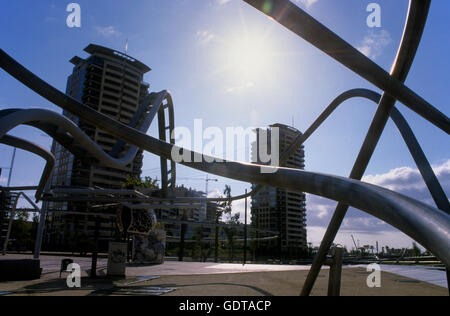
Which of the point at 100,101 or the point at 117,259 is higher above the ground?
the point at 100,101

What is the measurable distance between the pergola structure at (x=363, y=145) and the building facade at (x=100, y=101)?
107 meters

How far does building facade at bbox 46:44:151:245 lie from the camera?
364 ft

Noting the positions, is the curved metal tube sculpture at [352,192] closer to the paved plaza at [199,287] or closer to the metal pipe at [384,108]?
the metal pipe at [384,108]

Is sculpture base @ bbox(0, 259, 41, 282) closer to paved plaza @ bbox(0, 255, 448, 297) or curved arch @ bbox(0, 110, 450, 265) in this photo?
paved plaza @ bbox(0, 255, 448, 297)

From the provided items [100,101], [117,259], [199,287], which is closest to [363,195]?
[199,287]

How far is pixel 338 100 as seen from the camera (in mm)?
9328

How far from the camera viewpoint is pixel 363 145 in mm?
5844

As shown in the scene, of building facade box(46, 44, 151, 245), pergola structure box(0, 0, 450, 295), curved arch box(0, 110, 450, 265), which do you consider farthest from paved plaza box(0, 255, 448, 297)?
building facade box(46, 44, 151, 245)

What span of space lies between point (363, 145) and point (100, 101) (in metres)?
128

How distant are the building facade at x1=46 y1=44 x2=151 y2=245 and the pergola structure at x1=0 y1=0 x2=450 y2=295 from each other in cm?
10693

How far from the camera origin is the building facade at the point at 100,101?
110938 mm

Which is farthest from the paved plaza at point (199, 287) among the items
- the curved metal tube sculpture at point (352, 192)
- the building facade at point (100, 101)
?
the building facade at point (100, 101)

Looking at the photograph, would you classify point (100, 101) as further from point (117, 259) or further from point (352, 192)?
point (352, 192)
